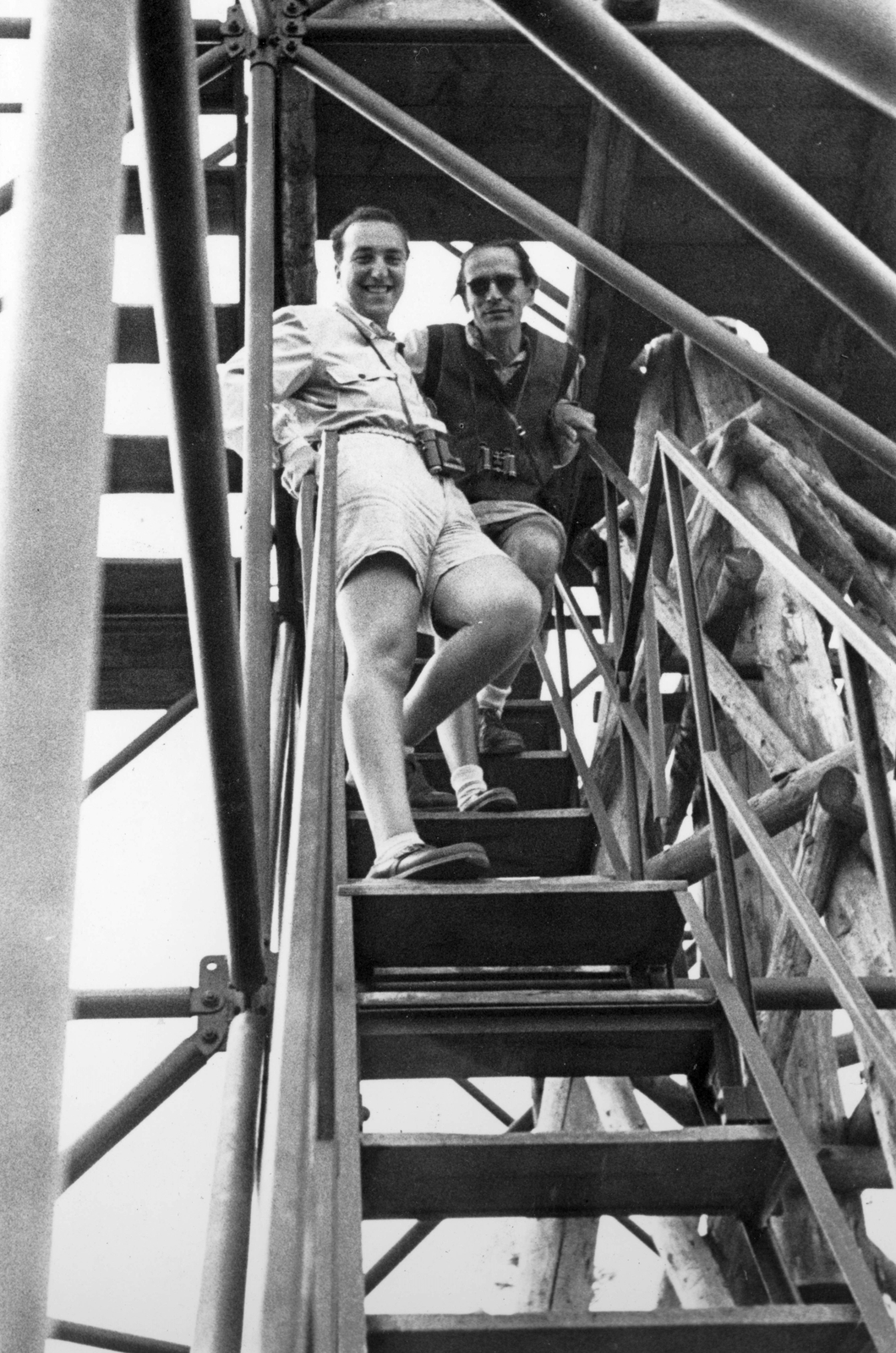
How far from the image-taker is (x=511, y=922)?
3324 millimetres

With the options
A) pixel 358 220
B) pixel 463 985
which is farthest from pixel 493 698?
pixel 463 985

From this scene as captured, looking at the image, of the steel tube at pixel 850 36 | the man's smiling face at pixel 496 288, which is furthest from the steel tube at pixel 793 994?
the steel tube at pixel 850 36

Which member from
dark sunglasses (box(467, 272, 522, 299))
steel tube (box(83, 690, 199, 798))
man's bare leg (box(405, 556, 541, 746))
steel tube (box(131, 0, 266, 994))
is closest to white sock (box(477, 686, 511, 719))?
man's bare leg (box(405, 556, 541, 746))

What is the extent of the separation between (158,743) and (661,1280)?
605 cm

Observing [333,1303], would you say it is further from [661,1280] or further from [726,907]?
[661,1280]

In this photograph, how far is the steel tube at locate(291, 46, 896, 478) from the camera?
347 cm

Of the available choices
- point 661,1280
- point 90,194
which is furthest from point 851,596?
point 90,194

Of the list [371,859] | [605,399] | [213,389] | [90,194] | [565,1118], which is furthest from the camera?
[605,399]

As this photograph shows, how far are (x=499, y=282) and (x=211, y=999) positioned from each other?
2.49m

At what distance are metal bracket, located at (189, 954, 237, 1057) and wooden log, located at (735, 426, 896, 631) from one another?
2.61 metres

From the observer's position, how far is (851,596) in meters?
5.47

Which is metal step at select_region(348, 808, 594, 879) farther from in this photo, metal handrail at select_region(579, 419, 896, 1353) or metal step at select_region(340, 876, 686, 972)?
metal handrail at select_region(579, 419, 896, 1353)

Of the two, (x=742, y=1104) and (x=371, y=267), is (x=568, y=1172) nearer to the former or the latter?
(x=742, y=1104)

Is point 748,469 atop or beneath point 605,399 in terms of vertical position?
beneath
